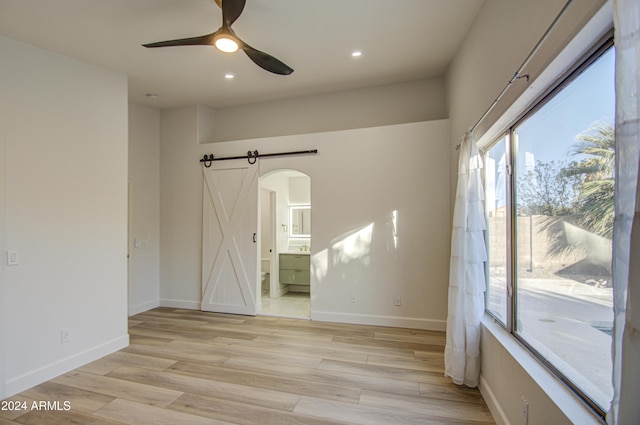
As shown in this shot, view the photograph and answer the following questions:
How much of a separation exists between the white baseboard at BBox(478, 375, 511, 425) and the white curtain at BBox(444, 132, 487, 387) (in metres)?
0.12

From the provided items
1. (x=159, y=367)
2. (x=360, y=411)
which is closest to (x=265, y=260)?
(x=159, y=367)

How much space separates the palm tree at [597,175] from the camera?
1.20m

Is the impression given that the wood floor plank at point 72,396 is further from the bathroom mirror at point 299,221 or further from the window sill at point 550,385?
the bathroom mirror at point 299,221

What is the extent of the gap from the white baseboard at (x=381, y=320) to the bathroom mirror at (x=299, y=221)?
8.10 ft

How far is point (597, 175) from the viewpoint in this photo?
4.22 ft

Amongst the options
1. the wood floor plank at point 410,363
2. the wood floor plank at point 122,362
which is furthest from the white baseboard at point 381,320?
the wood floor plank at point 122,362

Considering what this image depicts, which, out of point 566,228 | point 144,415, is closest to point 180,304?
point 144,415

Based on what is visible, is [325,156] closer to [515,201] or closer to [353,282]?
[353,282]

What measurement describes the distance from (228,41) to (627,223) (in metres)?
2.54

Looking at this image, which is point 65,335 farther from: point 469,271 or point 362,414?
point 469,271

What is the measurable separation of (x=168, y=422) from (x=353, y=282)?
2588mm

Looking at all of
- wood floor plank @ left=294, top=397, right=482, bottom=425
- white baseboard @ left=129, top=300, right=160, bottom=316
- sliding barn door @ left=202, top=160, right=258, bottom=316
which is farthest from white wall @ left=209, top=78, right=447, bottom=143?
wood floor plank @ left=294, top=397, right=482, bottom=425

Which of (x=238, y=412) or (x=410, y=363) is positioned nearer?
(x=238, y=412)

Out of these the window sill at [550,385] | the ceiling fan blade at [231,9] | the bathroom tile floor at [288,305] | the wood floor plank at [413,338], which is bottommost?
the bathroom tile floor at [288,305]
